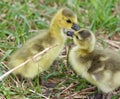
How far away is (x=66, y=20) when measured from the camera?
10.5 ft

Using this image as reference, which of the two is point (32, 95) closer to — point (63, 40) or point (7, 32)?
point (63, 40)

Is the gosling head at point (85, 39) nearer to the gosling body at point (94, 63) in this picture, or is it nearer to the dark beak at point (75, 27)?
the gosling body at point (94, 63)

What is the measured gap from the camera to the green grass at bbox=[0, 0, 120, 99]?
3148 millimetres

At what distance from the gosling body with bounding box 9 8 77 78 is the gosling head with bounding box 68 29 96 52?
162 mm

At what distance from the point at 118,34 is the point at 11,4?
0.87 meters

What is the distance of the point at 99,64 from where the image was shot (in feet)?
9.68

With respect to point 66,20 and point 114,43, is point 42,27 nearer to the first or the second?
point 114,43

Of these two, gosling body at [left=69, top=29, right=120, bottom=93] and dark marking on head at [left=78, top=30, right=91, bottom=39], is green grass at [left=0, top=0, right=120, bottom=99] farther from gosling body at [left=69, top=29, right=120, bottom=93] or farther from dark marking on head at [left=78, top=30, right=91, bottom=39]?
dark marking on head at [left=78, top=30, right=91, bottom=39]

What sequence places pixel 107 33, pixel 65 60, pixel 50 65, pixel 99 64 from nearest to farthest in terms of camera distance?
pixel 99 64, pixel 50 65, pixel 65 60, pixel 107 33

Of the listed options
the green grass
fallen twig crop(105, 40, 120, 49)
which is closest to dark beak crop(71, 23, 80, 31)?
the green grass

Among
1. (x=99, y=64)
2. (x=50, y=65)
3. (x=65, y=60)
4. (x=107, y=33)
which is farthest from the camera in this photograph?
(x=107, y=33)

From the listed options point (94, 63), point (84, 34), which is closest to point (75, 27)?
point (84, 34)

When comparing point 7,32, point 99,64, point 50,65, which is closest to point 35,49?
point 50,65

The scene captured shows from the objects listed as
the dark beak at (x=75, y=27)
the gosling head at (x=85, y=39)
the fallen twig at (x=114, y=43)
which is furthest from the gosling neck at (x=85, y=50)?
the fallen twig at (x=114, y=43)
